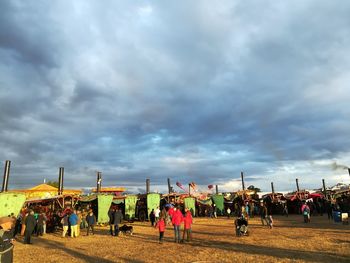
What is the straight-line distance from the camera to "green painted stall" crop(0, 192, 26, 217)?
2273cm

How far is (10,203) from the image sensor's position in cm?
2320

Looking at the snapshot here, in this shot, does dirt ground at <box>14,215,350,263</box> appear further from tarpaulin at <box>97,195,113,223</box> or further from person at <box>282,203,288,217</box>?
person at <box>282,203,288,217</box>

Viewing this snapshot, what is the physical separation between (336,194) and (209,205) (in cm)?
1557

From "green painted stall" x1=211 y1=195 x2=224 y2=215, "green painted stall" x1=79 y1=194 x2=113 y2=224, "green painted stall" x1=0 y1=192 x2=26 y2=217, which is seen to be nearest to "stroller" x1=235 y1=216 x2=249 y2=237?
"green painted stall" x1=0 y1=192 x2=26 y2=217

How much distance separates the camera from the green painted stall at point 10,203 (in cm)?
2273

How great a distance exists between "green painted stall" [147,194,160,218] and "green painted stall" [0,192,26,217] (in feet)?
45.7

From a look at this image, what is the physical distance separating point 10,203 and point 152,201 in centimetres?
1529

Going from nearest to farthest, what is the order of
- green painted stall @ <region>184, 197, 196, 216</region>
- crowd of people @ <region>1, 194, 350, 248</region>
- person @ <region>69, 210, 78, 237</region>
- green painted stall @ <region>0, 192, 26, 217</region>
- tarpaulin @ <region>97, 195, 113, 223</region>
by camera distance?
crowd of people @ <region>1, 194, 350, 248</region> < person @ <region>69, 210, 78, 237</region> < green painted stall @ <region>0, 192, 26, 217</region> < tarpaulin @ <region>97, 195, 113, 223</region> < green painted stall @ <region>184, 197, 196, 216</region>

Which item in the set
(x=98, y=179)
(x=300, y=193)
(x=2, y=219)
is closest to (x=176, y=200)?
(x=98, y=179)

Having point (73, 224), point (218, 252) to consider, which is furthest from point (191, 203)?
point (218, 252)

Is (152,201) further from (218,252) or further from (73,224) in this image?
(218,252)

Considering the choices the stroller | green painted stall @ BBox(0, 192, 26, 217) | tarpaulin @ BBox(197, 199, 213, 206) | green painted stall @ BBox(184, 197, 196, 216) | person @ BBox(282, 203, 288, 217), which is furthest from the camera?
tarpaulin @ BBox(197, 199, 213, 206)

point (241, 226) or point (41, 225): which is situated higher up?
point (41, 225)

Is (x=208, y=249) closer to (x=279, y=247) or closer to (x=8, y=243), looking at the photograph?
(x=279, y=247)
